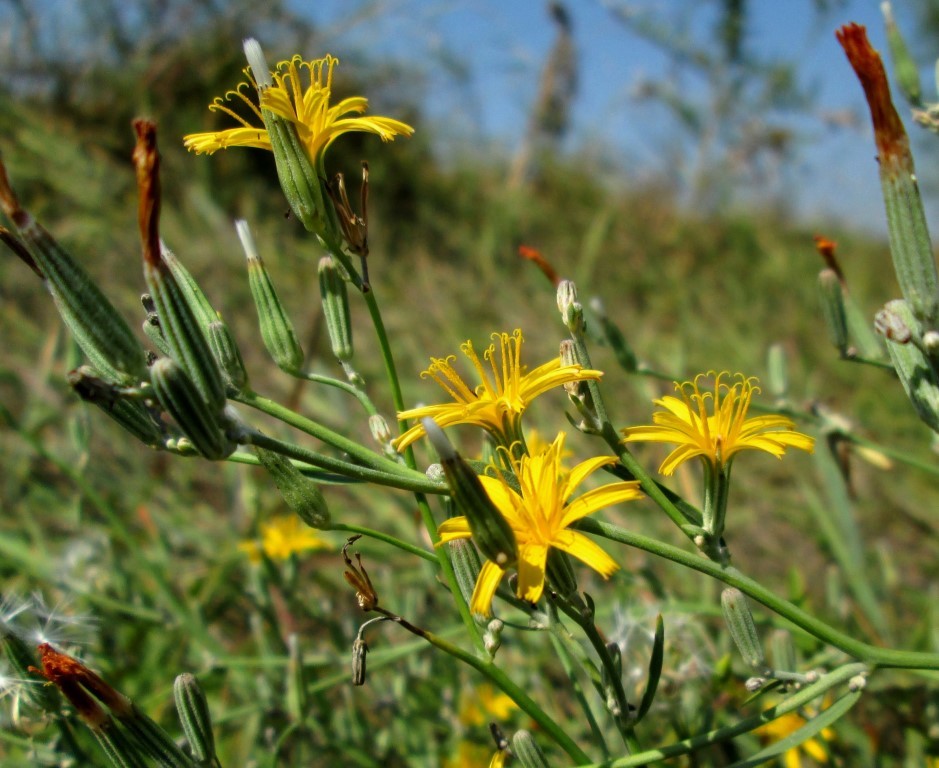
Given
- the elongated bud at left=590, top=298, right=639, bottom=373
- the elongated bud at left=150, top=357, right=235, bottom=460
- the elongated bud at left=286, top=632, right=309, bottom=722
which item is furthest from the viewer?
the elongated bud at left=590, top=298, right=639, bottom=373

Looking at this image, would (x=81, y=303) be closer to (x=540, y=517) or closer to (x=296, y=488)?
(x=296, y=488)

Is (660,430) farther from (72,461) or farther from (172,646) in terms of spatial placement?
(72,461)

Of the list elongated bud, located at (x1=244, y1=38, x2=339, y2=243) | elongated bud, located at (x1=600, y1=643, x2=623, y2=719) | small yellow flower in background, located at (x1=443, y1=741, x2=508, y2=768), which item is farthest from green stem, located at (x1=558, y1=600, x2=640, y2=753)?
small yellow flower in background, located at (x1=443, y1=741, x2=508, y2=768)

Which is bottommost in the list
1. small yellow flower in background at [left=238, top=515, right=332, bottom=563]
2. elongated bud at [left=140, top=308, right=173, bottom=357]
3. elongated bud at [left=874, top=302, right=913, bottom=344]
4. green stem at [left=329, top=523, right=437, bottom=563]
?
small yellow flower in background at [left=238, top=515, right=332, bottom=563]

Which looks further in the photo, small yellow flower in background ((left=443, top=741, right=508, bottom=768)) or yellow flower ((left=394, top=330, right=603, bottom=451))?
small yellow flower in background ((left=443, top=741, right=508, bottom=768))

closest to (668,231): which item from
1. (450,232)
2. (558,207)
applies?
(558,207)

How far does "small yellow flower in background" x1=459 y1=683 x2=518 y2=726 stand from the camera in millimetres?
1461

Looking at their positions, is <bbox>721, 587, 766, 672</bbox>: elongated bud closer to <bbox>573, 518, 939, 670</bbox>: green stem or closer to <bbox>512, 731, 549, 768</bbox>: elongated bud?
<bbox>573, 518, 939, 670</bbox>: green stem

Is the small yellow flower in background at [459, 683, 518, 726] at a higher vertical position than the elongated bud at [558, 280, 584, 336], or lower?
lower

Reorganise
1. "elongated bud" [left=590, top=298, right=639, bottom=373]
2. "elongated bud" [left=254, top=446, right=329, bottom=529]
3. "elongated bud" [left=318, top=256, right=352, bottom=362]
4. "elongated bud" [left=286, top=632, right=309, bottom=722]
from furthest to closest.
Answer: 1. "elongated bud" [left=590, top=298, right=639, bottom=373]
2. "elongated bud" [left=286, top=632, right=309, bottom=722]
3. "elongated bud" [left=318, top=256, right=352, bottom=362]
4. "elongated bud" [left=254, top=446, right=329, bottom=529]

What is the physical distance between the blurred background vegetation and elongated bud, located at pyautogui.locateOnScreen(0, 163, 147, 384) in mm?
666

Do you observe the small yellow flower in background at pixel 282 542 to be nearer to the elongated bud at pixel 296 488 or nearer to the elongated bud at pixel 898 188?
the elongated bud at pixel 296 488

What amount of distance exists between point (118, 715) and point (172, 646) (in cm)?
102

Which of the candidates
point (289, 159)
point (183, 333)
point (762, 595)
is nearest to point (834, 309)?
point (762, 595)
